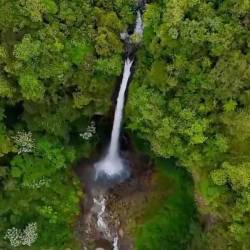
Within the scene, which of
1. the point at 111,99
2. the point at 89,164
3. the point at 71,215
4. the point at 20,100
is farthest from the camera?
the point at 89,164

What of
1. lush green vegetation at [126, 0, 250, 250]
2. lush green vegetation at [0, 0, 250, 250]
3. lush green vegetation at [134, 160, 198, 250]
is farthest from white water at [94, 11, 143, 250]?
lush green vegetation at [134, 160, 198, 250]

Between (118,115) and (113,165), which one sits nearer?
(118,115)

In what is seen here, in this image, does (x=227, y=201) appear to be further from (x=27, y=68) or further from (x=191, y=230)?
(x=27, y=68)

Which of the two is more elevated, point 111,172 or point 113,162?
point 113,162

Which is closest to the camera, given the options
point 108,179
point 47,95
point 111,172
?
point 47,95

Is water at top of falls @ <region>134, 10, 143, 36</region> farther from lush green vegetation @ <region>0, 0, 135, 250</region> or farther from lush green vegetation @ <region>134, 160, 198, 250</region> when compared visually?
lush green vegetation @ <region>134, 160, 198, 250</region>

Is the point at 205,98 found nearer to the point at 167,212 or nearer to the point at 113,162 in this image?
the point at 167,212

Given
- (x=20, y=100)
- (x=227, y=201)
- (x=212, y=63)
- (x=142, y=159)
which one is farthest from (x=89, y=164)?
(x=212, y=63)

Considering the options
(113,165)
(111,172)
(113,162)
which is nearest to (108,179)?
(111,172)
